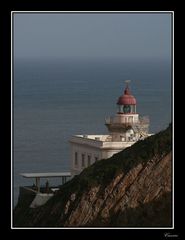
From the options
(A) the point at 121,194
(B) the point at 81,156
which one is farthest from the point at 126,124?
(A) the point at 121,194

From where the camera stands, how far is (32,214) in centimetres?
2381

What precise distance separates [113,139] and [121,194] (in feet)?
19.5

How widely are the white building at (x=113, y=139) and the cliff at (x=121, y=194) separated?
3.26 m

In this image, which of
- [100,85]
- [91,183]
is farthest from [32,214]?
[100,85]

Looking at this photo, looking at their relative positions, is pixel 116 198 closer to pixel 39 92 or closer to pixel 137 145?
pixel 137 145

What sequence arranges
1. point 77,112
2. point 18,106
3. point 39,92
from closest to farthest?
point 77,112, point 18,106, point 39,92

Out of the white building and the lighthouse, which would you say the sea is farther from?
the lighthouse

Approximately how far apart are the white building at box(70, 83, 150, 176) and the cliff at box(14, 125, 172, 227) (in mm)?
3257

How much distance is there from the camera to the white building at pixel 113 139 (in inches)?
1056

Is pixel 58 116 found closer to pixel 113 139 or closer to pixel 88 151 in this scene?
pixel 113 139

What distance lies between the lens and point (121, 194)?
21938 mm

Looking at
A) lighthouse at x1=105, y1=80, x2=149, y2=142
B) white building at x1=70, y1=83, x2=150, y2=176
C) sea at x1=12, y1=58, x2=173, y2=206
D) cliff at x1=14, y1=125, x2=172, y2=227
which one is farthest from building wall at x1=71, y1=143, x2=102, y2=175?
cliff at x1=14, y1=125, x2=172, y2=227

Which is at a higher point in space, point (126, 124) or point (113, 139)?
point (126, 124)
